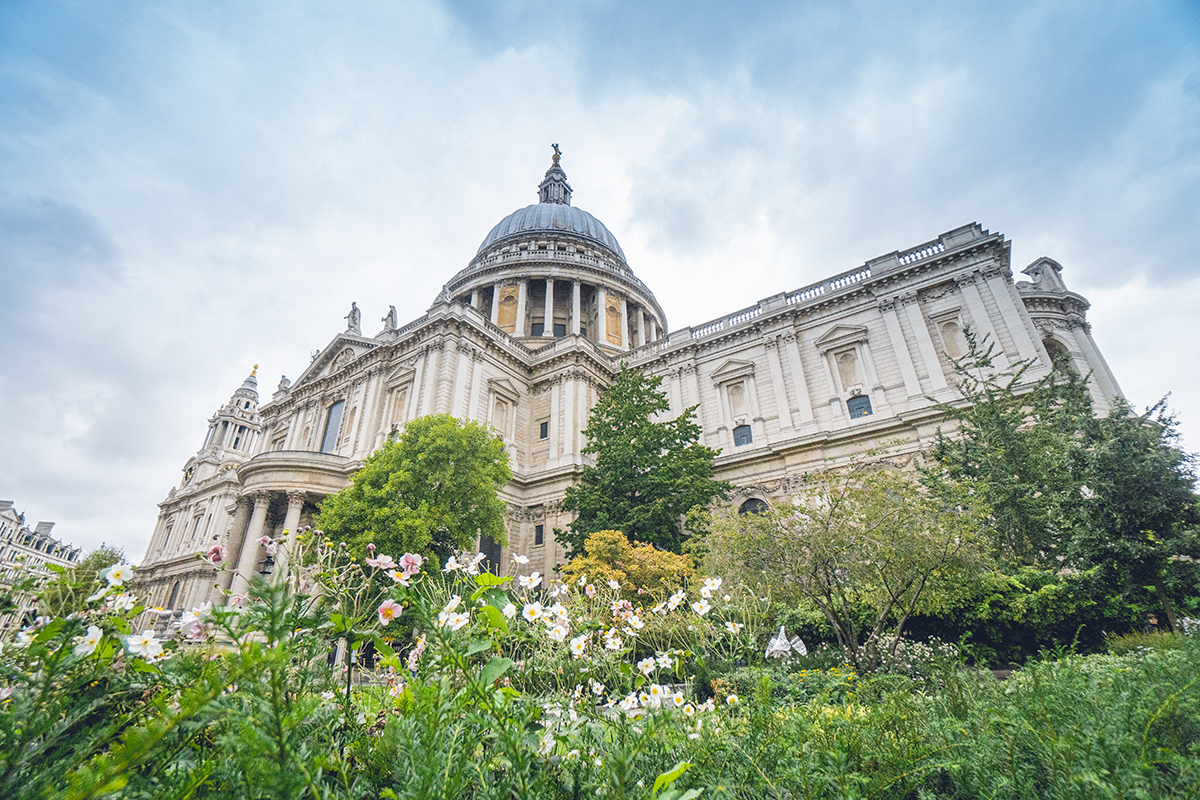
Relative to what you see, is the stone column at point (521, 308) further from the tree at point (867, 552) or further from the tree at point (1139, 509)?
the tree at point (1139, 509)

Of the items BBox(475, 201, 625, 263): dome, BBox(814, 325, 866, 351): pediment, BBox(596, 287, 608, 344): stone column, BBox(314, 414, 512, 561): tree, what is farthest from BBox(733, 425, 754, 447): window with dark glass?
BBox(475, 201, 625, 263): dome

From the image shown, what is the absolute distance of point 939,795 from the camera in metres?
3.06

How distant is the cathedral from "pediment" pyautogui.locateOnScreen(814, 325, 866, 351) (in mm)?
68

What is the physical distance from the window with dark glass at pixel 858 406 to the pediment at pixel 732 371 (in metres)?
4.97

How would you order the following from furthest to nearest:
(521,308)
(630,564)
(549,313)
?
(521,308) < (549,313) < (630,564)

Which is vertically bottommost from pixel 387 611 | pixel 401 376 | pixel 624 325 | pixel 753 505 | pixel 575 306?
pixel 387 611

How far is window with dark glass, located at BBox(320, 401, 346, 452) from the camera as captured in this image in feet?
98.4

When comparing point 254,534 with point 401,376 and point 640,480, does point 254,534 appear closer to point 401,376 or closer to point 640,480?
point 401,376

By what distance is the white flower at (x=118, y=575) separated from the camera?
3.14 m

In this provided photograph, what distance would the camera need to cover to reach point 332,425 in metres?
30.7

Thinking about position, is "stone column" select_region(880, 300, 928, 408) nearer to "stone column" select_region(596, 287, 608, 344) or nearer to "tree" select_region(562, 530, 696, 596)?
"tree" select_region(562, 530, 696, 596)

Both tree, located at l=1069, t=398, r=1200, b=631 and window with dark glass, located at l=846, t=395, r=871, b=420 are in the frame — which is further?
window with dark glass, located at l=846, t=395, r=871, b=420

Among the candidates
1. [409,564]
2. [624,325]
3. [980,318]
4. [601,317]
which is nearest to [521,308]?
[601,317]

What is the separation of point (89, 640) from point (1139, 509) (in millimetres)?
17738
